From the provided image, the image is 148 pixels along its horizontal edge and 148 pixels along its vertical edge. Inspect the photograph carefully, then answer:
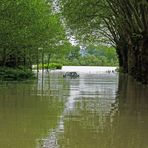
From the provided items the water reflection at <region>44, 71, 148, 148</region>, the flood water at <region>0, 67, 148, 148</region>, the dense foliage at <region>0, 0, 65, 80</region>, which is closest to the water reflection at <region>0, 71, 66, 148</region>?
the flood water at <region>0, 67, 148, 148</region>

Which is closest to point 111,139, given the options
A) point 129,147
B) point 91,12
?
point 129,147

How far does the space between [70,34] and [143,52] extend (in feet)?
91.8

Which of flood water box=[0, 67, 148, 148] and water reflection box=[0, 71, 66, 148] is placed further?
water reflection box=[0, 71, 66, 148]

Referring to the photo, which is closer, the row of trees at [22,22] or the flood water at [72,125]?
the flood water at [72,125]

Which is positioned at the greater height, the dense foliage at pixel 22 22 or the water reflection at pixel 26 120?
the dense foliage at pixel 22 22

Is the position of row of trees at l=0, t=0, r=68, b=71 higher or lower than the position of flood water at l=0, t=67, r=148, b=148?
higher

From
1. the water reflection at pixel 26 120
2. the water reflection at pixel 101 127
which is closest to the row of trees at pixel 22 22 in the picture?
the water reflection at pixel 26 120

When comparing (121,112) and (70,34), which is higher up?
(70,34)

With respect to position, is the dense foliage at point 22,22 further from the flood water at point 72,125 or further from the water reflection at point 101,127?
the water reflection at point 101,127

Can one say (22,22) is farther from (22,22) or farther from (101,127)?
(101,127)

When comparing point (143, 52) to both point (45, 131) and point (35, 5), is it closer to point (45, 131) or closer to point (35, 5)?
point (35, 5)

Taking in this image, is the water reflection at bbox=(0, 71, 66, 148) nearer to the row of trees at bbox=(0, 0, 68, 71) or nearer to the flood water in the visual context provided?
the flood water

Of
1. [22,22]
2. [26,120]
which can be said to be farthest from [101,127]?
[22,22]

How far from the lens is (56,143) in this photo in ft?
30.3
